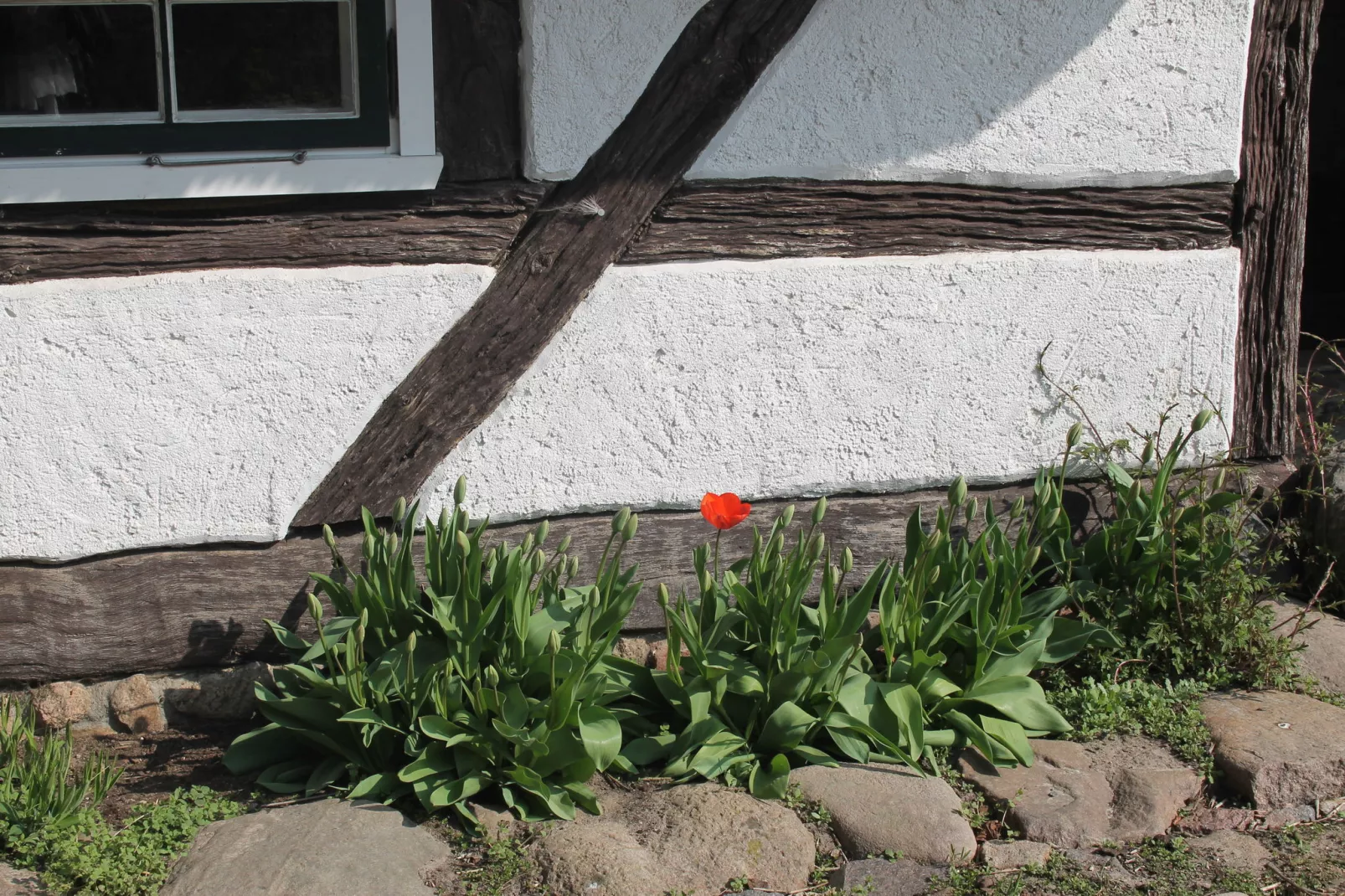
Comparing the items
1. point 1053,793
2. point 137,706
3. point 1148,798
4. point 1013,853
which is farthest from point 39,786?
point 1148,798

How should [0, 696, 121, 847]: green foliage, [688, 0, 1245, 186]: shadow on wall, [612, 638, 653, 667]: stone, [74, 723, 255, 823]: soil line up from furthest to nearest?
[612, 638, 653, 667]: stone, [688, 0, 1245, 186]: shadow on wall, [74, 723, 255, 823]: soil, [0, 696, 121, 847]: green foliage

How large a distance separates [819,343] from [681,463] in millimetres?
472

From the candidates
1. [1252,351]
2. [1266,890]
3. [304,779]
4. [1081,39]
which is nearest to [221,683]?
[304,779]

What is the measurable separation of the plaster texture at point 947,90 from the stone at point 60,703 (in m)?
1.68

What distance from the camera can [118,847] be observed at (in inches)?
99.8

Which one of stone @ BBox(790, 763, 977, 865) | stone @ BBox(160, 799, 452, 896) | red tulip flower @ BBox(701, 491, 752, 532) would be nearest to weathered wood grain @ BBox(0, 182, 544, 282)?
red tulip flower @ BBox(701, 491, 752, 532)

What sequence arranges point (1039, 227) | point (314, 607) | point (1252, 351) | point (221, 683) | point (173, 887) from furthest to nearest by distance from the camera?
1. point (1252, 351)
2. point (1039, 227)
3. point (221, 683)
4. point (314, 607)
5. point (173, 887)

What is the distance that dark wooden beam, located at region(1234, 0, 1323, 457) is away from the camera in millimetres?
3541

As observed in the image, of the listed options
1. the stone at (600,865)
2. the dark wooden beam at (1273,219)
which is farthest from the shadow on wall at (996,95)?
the stone at (600,865)

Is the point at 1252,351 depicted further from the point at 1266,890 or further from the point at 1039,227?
the point at 1266,890

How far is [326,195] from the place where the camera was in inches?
117

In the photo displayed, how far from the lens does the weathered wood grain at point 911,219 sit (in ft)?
10.5

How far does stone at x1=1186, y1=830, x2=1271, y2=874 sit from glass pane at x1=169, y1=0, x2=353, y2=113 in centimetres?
252

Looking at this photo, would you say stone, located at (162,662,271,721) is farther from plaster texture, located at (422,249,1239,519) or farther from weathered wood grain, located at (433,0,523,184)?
weathered wood grain, located at (433,0,523,184)
